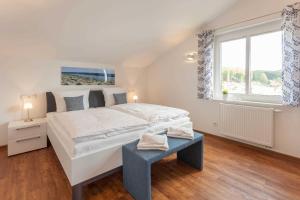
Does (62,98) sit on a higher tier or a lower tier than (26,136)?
higher

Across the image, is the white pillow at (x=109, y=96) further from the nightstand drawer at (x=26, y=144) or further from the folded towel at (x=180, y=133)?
the folded towel at (x=180, y=133)

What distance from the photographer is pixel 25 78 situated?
3244 millimetres

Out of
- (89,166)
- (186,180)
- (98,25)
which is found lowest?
(186,180)

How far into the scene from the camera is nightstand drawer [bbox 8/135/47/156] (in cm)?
276

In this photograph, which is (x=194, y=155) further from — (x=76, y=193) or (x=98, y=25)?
(x=98, y=25)

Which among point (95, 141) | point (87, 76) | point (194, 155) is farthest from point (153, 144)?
point (87, 76)

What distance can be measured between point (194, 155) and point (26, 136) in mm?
2747

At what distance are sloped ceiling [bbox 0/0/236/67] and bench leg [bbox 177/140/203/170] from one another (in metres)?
2.19

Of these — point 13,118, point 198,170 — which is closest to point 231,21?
point 198,170

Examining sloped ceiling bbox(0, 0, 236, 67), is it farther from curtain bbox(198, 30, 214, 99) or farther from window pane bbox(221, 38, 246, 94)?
window pane bbox(221, 38, 246, 94)

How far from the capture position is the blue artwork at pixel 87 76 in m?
3.74

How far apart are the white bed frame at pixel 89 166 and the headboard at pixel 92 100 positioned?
1.64 metres

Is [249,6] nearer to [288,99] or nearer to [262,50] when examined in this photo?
[262,50]

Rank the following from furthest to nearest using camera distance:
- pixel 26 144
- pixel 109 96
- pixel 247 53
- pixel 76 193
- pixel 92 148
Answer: pixel 109 96
pixel 247 53
pixel 26 144
pixel 92 148
pixel 76 193
